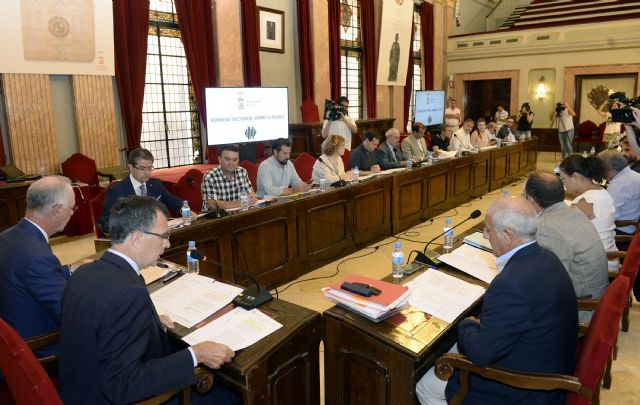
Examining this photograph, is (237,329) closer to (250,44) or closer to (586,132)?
(250,44)

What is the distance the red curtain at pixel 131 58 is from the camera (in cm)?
631

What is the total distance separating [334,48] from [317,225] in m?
6.25

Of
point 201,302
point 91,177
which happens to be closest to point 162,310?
point 201,302

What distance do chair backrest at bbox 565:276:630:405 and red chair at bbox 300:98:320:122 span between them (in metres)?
7.54

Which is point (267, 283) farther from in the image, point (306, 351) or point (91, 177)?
point (91, 177)

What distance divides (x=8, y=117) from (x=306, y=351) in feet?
17.7

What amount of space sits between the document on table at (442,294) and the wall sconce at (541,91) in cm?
1255

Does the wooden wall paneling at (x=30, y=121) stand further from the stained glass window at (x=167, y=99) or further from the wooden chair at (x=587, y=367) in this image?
the wooden chair at (x=587, y=367)

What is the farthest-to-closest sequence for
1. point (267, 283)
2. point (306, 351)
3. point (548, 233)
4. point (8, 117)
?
1. point (8, 117)
2. point (267, 283)
3. point (548, 233)
4. point (306, 351)

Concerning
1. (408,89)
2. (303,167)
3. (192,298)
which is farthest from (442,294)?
(408,89)

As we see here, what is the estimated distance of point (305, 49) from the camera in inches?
354

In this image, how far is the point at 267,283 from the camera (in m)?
3.92

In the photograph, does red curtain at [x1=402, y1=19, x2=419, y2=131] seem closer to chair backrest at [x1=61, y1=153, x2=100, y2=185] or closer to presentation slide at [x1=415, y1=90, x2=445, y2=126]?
presentation slide at [x1=415, y1=90, x2=445, y2=126]

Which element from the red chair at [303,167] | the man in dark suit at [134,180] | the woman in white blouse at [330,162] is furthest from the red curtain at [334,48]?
the man in dark suit at [134,180]
